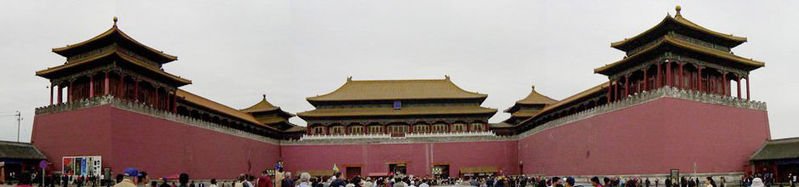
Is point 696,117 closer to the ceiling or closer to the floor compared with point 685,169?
Answer: closer to the ceiling

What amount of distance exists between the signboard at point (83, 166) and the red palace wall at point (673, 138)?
2439 centimetres

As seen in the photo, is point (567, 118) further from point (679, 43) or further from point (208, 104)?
point (208, 104)

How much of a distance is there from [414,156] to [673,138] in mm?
24259

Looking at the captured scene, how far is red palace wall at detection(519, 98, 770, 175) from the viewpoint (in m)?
34.8

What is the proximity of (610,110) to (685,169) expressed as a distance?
5.41m

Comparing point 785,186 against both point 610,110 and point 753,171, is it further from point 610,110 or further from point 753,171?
point 610,110

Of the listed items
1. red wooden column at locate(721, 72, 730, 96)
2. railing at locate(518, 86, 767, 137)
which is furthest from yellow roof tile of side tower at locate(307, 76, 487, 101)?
red wooden column at locate(721, 72, 730, 96)

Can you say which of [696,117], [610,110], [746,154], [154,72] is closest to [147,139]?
[154,72]

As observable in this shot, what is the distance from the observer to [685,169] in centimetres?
3462

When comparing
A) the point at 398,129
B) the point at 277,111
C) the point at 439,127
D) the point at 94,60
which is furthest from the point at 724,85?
the point at 277,111

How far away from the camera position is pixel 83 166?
33.6 metres

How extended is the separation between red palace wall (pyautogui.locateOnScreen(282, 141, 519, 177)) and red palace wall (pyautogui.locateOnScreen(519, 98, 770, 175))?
49.7 feet

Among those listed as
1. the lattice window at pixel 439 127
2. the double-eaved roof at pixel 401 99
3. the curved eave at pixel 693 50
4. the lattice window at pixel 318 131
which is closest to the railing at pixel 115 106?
the lattice window at pixel 318 131

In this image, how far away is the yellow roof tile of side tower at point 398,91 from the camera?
59.4 meters
